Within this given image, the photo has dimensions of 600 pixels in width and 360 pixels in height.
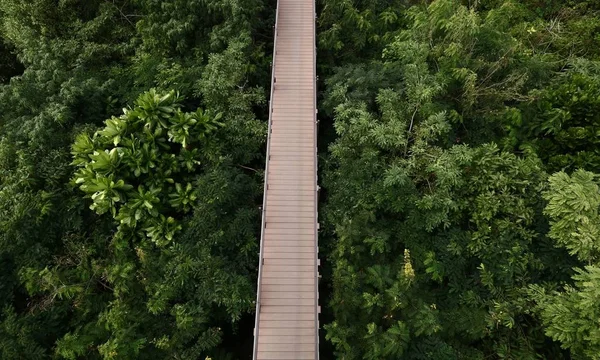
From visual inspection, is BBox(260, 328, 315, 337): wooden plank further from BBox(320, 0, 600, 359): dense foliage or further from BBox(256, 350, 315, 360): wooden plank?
BBox(320, 0, 600, 359): dense foliage

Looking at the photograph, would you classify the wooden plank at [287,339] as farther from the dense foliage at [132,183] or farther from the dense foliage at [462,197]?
the dense foliage at [132,183]

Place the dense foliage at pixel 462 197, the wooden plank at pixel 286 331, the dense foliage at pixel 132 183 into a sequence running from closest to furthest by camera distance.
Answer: the dense foliage at pixel 462 197 < the wooden plank at pixel 286 331 < the dense foliage at pixel 132 183

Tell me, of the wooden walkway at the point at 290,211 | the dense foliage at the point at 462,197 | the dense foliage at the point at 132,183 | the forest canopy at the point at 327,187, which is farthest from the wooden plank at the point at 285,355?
the dense foliage at the point at 132,183

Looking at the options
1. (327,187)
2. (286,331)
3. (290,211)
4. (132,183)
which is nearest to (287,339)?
(286,331)

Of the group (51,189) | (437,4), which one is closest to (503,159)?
(437,4)

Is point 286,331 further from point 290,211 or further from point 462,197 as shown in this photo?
point 462,197

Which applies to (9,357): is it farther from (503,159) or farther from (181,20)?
(503,159)

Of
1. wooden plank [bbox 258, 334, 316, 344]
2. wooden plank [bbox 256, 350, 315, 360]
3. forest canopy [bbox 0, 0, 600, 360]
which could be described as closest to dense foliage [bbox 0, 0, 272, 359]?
forest canopy [bbox 0, 0, 600, 360]
